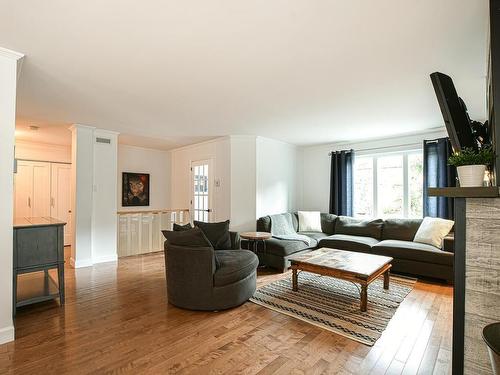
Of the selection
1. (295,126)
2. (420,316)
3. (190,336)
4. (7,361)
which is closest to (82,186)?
(7,361)

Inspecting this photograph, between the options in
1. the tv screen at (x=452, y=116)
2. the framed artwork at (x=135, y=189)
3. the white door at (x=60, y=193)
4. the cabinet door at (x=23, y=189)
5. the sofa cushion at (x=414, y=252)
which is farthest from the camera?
the framed artwork at (x=135, y=189)

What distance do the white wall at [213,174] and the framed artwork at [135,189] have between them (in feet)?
2.28

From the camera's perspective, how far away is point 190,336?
234cm

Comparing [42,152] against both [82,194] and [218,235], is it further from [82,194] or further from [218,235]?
[218,235]

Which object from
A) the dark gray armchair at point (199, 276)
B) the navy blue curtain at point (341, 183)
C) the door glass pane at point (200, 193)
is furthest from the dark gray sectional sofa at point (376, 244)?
the door glass pane at point (200, 193)

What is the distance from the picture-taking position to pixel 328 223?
5570 mm

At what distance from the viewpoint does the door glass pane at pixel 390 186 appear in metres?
5.17

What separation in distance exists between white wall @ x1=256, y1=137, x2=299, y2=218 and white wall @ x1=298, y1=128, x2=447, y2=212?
206 millimetres

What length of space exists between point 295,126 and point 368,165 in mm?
2108

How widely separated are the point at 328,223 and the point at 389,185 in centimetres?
144

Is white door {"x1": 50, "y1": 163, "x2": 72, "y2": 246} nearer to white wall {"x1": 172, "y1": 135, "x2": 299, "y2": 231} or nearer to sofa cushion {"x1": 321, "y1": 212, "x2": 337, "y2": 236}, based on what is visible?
Answer: white wall {"x1": 172, "y1": 135, "x2": 299, "y2": 231}

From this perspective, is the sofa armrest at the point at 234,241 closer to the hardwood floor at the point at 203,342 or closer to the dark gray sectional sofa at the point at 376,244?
Answer: the dark gray sectional sofa at the point at 376,244

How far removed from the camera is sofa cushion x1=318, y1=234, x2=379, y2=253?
4457 mm

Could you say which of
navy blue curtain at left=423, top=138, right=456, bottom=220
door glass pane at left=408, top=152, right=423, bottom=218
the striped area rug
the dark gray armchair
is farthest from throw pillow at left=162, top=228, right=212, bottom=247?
door glass pane at left=408, top=152, right=423, bottom=218
